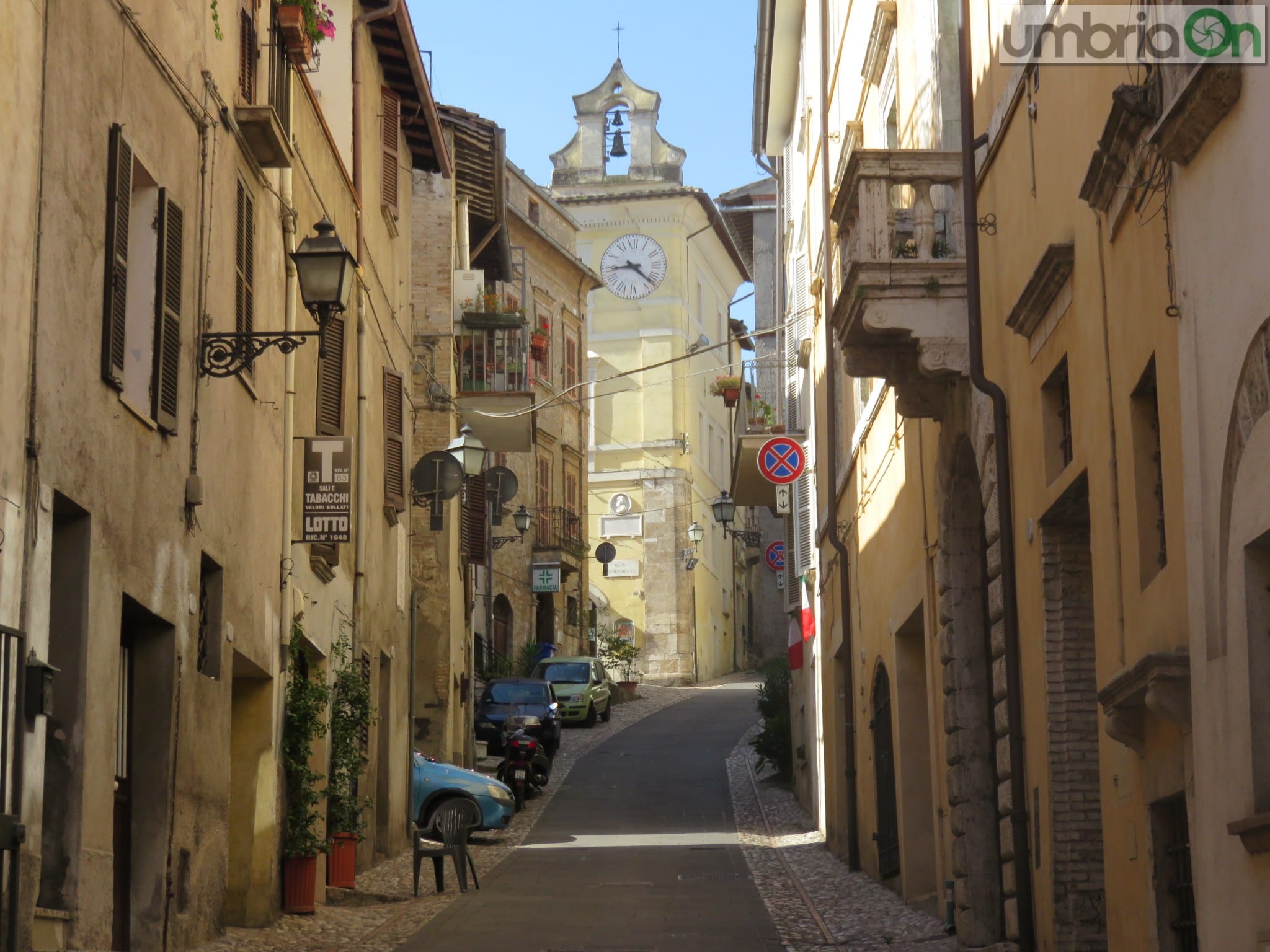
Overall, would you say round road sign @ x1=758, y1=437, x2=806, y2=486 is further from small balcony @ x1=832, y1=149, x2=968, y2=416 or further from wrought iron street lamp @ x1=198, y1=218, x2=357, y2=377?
wrought iron street lamp @ x1=198, y1=218, x2=357, y2=377

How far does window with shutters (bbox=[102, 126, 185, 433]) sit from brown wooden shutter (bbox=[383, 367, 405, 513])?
30.0 feet

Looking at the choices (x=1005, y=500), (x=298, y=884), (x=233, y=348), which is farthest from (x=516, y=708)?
(x=1005, y=500)

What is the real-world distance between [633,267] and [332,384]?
42.0 m

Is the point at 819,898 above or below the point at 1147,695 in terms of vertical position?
below

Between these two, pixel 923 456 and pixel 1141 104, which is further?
pixel 923 456

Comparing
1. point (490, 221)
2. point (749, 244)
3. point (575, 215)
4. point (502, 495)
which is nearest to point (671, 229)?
point (575, 215)

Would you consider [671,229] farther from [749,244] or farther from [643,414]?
[749,244]

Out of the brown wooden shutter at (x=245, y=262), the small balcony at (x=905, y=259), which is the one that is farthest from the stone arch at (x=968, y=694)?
the brown wooden shutter at (x=245, y=262)

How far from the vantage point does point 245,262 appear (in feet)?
41.8

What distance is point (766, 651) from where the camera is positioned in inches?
2744

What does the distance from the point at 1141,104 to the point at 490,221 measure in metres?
24.8

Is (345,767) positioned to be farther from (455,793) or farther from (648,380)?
(648,380)

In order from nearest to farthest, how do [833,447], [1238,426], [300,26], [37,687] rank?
[1238,426] < [37,687] < [300,26] < [833,447]

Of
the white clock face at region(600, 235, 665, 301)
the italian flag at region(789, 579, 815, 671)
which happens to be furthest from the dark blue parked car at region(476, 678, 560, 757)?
the white clock face at region(600, 235, 665, 301)
